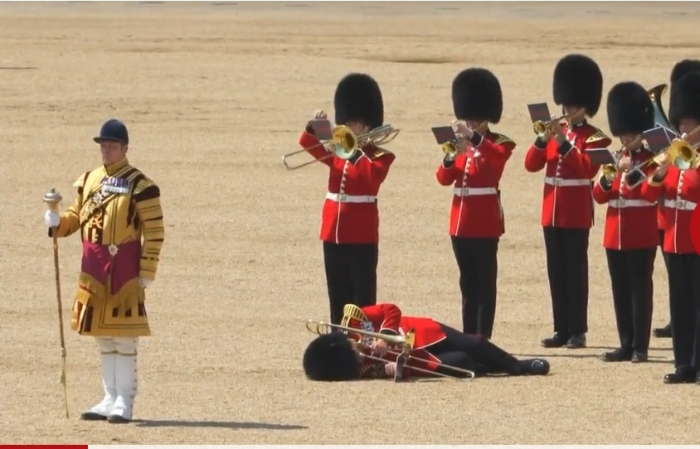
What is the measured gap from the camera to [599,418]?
898 centimetres

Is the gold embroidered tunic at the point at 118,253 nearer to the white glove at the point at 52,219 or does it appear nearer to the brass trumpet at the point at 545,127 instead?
the white glove at the point at 52,219

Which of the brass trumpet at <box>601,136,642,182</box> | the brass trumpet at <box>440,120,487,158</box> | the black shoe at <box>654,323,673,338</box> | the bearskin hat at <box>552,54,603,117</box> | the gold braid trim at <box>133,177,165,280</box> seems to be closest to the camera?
the gold braid trim at <box>133,177,165,280</box>

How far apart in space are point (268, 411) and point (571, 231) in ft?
8.42

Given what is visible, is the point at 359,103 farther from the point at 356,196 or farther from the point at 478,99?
the point at 478,99

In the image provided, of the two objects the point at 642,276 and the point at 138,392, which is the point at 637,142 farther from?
the point at 138,392

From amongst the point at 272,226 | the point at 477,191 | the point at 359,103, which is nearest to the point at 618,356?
the point at 477,191

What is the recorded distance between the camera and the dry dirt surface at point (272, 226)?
9.05 meters

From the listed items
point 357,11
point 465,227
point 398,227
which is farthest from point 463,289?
point 357,11

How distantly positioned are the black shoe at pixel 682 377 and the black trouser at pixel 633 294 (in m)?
0.64

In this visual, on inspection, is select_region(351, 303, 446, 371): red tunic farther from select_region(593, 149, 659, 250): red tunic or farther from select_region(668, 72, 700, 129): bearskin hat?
select_region(668, 72, 700, 129): bearskin hat

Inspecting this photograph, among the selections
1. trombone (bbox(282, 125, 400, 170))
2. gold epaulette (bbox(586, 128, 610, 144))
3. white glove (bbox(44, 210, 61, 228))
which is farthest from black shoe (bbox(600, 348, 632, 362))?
white glove (bbox(44, 210, 61, 228))

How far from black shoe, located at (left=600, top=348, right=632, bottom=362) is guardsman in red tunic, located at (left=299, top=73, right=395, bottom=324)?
4.05ft

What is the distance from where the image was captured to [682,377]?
9.82 meters

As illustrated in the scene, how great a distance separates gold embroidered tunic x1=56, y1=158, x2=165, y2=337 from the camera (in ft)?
28.6
